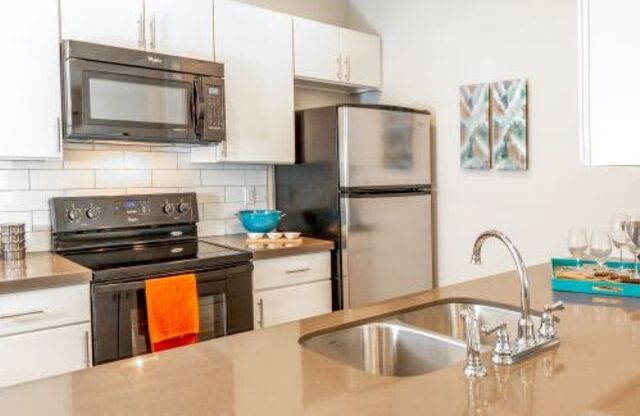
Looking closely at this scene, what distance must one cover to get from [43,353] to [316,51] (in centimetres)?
225

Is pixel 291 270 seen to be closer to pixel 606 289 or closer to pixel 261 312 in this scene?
pixel 261 312

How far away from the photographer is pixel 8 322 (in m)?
2.01

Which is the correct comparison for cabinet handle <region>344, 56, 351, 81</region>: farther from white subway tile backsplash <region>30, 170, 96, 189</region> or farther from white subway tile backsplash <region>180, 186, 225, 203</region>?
white subway tile backsplash <region>30, 170, 96, 189</region>

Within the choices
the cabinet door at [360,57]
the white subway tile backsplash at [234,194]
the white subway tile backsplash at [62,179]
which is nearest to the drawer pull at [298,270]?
the white subway tile backsplash at [234,194]

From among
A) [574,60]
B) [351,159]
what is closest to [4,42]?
[351,159]

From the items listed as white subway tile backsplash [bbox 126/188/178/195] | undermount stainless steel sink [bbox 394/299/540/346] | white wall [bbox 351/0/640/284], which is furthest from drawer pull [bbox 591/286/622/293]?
white subway tile backsplash [bbox 126/188/178/195]

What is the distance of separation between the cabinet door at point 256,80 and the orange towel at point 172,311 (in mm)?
898

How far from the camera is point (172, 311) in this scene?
2338 mm

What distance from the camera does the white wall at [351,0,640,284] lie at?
115 inches

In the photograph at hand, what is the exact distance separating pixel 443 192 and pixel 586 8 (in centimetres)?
249

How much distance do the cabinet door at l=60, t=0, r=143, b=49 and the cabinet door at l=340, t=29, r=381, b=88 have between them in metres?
1.36

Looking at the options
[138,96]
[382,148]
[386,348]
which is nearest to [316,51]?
[382,148]

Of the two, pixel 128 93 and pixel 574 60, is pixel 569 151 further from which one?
pixel 128 93

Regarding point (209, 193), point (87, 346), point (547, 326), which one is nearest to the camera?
point (547, 326)
